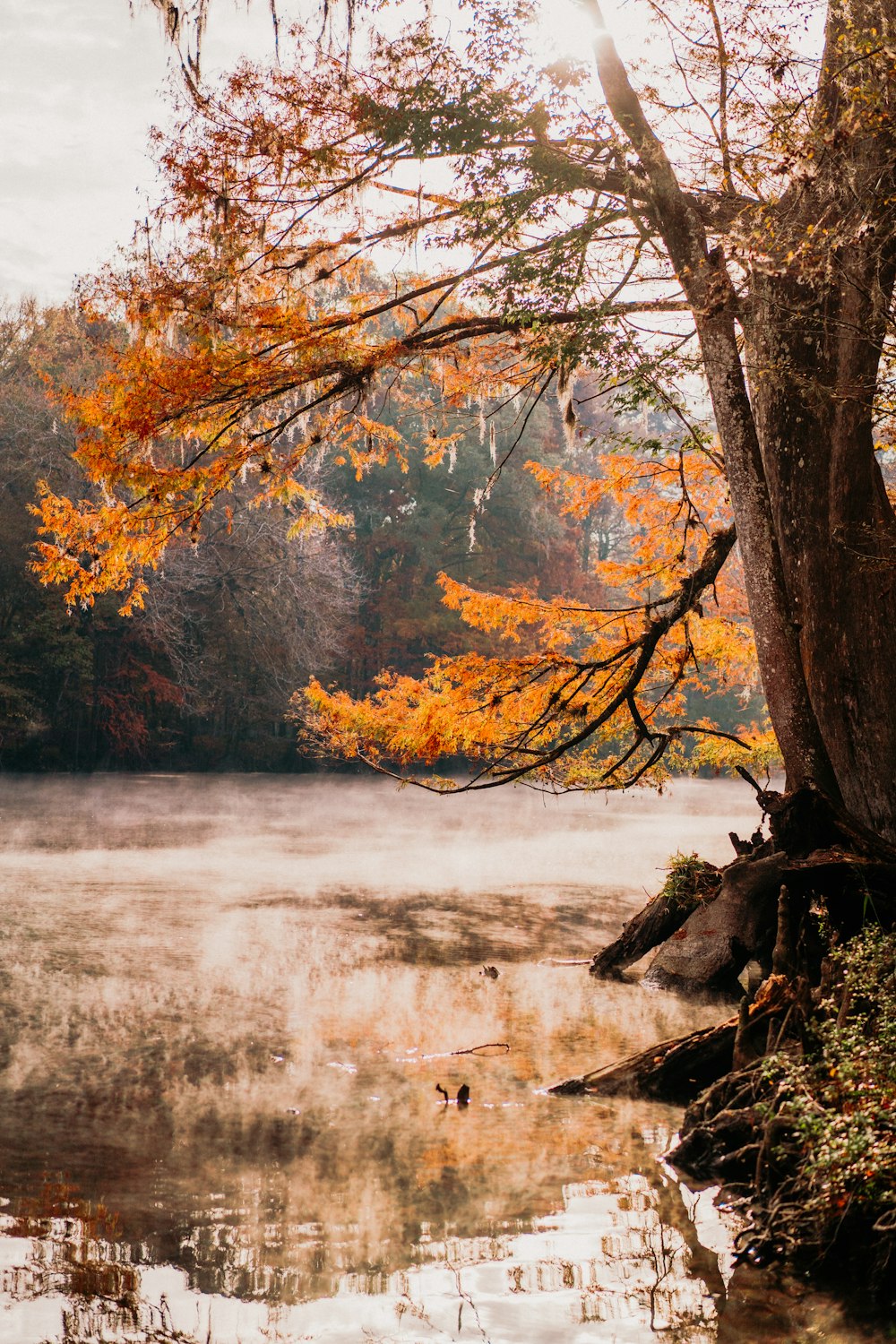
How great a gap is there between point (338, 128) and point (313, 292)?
5.35 feet

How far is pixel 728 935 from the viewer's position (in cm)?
875

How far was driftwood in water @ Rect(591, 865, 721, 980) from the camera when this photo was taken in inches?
369

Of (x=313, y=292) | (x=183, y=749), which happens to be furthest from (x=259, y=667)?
(x=313, y=292)

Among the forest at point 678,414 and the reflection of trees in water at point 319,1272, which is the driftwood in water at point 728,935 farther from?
the reflection of trees in water at point 319,1272

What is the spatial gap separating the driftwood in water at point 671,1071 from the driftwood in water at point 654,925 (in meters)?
3.11

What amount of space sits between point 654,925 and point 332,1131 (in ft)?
14.8

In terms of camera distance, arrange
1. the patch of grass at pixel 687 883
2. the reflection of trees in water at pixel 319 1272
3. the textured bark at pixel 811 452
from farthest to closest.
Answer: the patch of grass at pixel 687 883, the textured bark at pixel 811 452, the reflection of trees in water at pixel 319 1272

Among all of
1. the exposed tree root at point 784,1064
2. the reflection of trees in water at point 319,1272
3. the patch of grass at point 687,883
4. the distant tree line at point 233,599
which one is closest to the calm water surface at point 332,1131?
the reflection of trees in water at point 319,1272

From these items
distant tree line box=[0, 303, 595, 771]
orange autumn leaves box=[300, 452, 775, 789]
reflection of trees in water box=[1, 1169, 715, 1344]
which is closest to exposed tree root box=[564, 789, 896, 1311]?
reflection of trees in water box=[1, 1169, 715, 1344]

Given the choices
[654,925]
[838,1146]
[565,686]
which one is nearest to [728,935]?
[654,925]

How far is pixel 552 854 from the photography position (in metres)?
17.9

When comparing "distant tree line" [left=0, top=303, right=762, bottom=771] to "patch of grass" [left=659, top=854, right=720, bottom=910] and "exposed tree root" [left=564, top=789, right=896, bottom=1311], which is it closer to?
"patch of grass" [left=659, top=854, right=720, bottom=910]

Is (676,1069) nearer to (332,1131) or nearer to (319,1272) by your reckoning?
(332,1131)

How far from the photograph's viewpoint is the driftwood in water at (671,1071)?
612 centimetres
